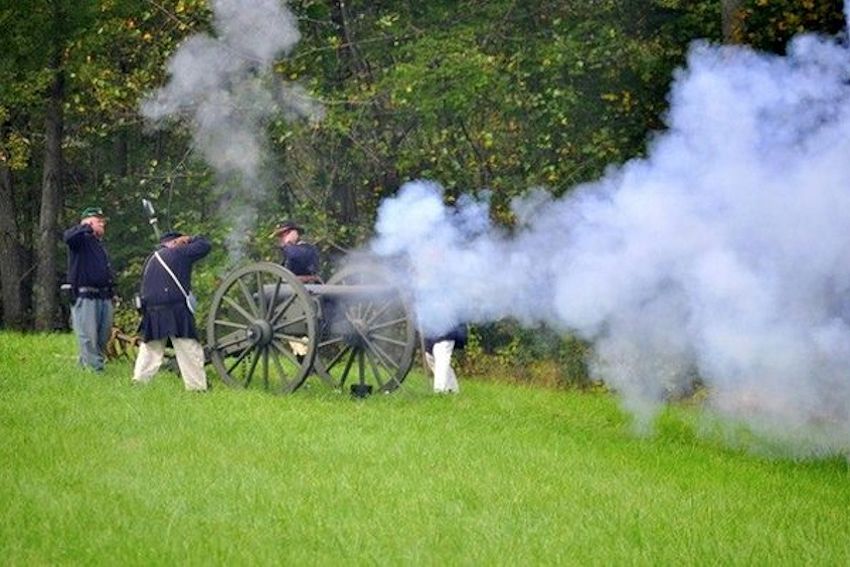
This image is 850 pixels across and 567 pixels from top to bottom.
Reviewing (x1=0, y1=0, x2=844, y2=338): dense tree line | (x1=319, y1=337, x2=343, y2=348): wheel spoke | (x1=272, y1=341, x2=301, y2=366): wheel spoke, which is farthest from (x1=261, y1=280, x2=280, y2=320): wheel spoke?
(x1=0, y1=0, x2=844, y2=338): dense tree line

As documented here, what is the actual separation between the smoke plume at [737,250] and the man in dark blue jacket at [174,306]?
4.03 meters

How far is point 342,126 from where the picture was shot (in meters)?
22.4

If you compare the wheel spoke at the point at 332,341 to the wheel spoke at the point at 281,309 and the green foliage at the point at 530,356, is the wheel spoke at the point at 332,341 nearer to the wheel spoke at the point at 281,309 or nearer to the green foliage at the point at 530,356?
the wheel spoke at the point at 281,309

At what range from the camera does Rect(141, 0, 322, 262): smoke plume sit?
73.5ft

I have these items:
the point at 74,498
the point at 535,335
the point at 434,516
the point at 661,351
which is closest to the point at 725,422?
the point at 661,351

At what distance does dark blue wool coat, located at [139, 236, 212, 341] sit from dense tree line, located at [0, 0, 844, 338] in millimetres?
6487

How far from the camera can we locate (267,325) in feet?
50.8

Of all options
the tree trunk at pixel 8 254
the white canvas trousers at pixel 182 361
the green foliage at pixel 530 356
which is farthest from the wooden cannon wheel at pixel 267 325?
the tree trunk at pixel 8 254

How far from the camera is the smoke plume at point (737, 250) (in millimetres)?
11445

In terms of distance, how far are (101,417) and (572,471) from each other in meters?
4.07

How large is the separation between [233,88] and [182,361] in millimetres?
7328

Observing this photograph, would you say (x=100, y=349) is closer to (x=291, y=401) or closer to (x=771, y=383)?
(x=291, y=401)

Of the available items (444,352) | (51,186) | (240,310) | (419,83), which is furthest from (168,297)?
(51,186)

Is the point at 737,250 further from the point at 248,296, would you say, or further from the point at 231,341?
the point at 231,341
